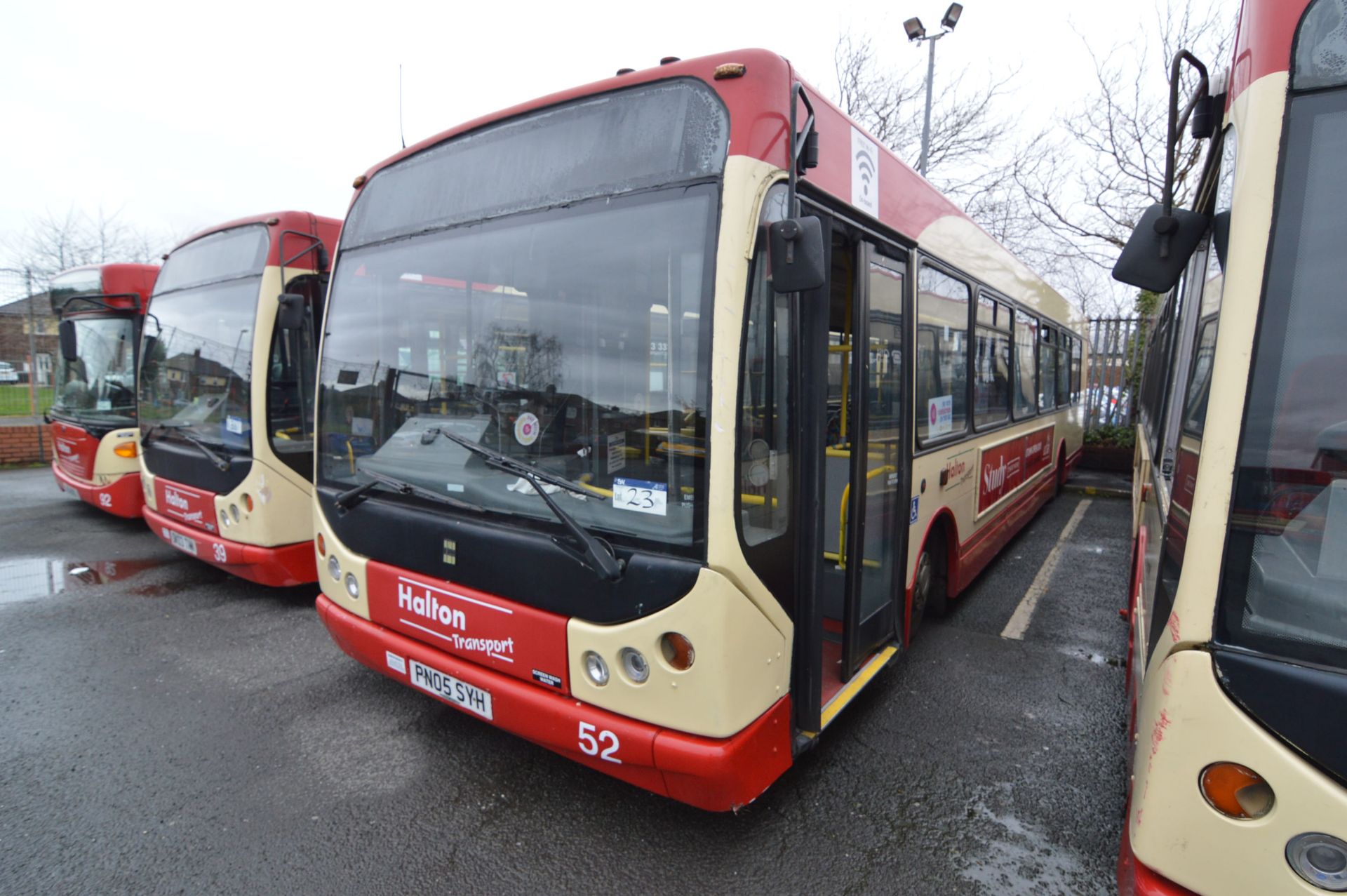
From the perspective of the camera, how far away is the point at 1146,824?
64.9 inches

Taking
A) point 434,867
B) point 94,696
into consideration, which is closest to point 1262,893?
point 434,867

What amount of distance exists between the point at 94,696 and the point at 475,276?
336 centimetres

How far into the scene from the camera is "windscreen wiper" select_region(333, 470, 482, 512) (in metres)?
2.88

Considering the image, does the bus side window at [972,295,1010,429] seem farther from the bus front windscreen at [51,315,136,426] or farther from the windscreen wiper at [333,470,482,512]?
the bus front windscreen at [51,315,136,426]

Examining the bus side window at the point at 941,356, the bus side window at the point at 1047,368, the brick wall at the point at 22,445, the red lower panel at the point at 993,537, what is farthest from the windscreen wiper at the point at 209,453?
the brick wall at the point at 22,445

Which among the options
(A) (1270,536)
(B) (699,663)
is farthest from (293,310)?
(A) (1270,536)

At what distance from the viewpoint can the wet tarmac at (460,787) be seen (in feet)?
8.40

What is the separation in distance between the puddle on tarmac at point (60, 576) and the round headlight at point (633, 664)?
5000mm

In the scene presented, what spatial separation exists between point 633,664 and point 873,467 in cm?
165

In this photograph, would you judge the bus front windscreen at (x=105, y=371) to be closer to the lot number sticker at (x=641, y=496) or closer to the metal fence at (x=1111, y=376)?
the lot number sticker at (x=641, y=496)

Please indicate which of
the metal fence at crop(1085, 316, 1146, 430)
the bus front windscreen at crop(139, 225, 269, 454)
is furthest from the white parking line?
the bus front windscreen at crop(139, 225, 269, 454)

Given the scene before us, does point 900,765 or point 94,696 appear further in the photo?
point 94,696

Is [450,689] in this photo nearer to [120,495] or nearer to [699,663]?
[699,663]

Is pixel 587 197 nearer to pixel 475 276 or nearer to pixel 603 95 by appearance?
pixel 603 95
